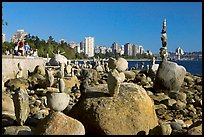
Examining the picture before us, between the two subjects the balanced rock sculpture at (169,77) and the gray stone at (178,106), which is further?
the balanced rock sculpture at (169,77)

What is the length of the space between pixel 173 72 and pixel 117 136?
858 cm

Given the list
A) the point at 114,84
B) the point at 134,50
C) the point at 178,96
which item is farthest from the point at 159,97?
the point at 134,50

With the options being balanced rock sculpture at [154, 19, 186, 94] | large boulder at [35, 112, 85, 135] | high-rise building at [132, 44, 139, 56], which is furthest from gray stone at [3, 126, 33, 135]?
high-rise building at [132, 44, 139, 56]

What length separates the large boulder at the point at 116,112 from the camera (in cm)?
689

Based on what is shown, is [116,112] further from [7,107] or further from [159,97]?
[159,97]

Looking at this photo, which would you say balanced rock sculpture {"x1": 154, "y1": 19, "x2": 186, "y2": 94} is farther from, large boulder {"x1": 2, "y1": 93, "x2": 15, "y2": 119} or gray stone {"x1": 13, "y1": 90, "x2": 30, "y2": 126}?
gray stone {"x1": 13, "y1": 90, "x2": 30, "y2": 126}

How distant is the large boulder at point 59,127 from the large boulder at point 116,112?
857mm

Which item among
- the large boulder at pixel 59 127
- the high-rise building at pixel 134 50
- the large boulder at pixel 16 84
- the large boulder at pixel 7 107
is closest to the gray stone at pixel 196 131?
the large boulder at pixel 59 127

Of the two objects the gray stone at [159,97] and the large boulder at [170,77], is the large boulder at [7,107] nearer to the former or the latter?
the gray stone at [159,97]

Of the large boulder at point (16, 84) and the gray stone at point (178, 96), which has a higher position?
the large boulder at point (16, 84)

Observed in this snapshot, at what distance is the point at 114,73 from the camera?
292 inches

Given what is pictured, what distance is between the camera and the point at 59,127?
6008 millimetres

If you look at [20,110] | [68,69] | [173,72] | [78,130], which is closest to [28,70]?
[68,69]

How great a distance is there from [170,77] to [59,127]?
957 centimetres
